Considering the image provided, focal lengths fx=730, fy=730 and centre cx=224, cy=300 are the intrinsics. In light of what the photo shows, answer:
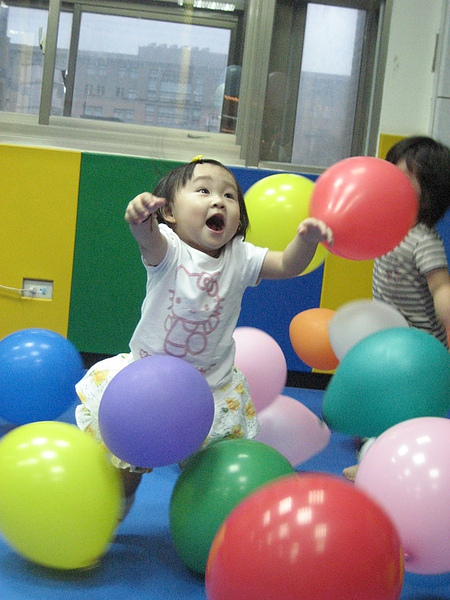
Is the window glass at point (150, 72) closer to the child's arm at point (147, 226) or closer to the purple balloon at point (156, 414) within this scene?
the child's arm at point (147, 226)

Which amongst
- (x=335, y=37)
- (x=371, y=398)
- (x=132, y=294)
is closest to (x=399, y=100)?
(x=335, y=37)

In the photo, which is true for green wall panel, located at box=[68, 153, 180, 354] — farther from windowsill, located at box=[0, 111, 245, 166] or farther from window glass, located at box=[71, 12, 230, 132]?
window glass, located at box=[71, 12, 230, 132]

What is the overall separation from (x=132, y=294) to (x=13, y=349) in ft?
2.94

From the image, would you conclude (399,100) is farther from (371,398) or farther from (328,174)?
(371,398)

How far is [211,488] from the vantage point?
1.06 metres

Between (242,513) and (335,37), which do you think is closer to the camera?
(242,513)

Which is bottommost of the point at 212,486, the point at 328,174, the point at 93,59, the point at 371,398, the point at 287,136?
the point at 212,486

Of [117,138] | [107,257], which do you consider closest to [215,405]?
[107,257]

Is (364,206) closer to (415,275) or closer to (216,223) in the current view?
(216,223)

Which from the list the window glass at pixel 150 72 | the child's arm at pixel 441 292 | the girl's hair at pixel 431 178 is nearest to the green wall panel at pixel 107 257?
the window glass at pixel 150 72

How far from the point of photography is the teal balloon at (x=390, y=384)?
4.08 ft

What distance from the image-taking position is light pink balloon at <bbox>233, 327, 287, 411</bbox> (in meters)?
1.56

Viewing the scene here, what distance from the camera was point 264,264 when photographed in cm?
134

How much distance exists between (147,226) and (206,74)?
1907 mm
